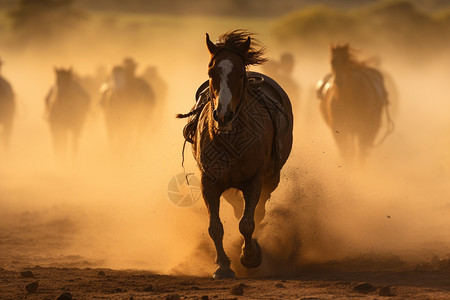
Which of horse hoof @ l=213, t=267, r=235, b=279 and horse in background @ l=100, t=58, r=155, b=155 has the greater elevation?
horse in background @ l=100, t=58, r=155, b=155

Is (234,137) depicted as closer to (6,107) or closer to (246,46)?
(246,46)

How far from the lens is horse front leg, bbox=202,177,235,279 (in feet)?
30.6

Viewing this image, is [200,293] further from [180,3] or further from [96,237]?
[180,3]

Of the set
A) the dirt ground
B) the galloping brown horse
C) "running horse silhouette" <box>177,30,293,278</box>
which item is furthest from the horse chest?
the galloping brown horse

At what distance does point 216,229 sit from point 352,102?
10179 millimetres

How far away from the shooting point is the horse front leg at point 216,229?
30.6ft

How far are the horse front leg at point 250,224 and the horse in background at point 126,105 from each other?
14795mm

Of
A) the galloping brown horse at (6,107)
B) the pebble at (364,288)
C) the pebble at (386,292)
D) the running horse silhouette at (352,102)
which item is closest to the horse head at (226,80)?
the pebble at (364,288)

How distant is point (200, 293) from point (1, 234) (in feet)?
19.0

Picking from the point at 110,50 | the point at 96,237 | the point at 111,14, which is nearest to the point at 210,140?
the point at 96,237

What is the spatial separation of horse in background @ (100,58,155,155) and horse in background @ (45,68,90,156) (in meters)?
0.68

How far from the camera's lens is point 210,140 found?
9.23 metres

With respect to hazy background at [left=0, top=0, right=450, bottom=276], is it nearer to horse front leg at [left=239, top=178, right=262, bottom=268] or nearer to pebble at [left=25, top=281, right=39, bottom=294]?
horse front leg at [left=239, top=178, right=262, bottom=268]

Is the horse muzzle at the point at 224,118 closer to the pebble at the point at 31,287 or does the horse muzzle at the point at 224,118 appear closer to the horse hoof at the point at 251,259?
the horse hoof at the point at 251,259
